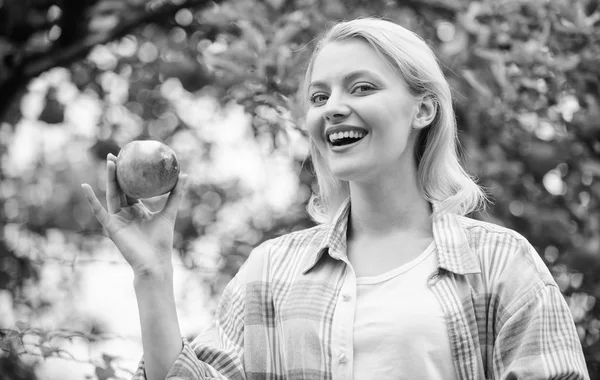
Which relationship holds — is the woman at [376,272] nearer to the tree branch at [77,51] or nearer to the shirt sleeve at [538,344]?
the shirt sleeve at [538,344]

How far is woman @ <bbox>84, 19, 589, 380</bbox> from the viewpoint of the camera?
1607 millimetres

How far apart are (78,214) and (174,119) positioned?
1267 mm

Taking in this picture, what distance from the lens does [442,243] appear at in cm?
172

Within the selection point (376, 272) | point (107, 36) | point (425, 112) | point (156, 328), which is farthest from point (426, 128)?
point (107, 36)

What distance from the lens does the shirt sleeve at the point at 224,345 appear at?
1.69 meters

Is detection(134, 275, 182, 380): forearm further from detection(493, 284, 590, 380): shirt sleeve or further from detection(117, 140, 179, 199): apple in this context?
detection(493, 284, 590, 380): shirt sleeve

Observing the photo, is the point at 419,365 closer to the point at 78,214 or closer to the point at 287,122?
the point at 287,122

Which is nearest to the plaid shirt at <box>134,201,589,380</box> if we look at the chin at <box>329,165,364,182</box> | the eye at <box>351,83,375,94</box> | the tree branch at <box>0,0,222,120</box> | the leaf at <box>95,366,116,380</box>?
the chin at <box>329,165,364,182</box>

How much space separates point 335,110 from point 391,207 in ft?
0.70

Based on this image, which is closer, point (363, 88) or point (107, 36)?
point (363, 88)

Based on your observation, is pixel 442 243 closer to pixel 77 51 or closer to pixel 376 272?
pixel 376 272

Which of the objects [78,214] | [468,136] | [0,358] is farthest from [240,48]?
[78,214]

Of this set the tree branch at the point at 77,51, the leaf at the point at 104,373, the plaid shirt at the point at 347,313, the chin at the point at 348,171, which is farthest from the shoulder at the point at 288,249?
the tree branch at the point at 77,51

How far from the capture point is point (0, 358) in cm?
303
